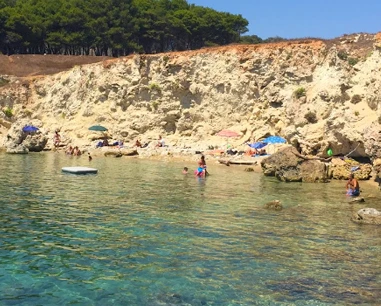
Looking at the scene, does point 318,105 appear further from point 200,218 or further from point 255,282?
point 255,282

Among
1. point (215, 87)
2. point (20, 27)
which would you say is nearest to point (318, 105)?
point (215, 87)

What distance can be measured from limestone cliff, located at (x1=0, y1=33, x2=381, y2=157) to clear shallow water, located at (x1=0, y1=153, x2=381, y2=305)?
11.5 m

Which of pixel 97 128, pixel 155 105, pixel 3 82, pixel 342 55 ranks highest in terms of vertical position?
pixel 342 55

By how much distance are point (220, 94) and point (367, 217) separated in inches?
1224

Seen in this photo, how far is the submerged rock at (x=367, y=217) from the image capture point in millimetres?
14707

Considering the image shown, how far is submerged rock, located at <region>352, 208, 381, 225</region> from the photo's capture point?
1471 cm

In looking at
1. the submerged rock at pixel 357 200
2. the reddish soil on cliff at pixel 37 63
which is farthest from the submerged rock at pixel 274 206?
the reddish soil on cliff at pixel 37 63

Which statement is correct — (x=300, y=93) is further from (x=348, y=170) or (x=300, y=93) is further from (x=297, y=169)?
(x=297, y=169)

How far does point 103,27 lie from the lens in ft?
248

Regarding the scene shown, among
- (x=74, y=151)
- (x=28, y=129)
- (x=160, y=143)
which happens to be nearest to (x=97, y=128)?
(x=74, y=151)

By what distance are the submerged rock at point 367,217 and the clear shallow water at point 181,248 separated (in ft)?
1.88

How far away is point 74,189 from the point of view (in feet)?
67.6

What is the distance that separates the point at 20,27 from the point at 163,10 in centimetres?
2403

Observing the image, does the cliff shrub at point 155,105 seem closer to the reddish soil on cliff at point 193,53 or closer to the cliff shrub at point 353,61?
the reddish soil on cliff at point 193,53
